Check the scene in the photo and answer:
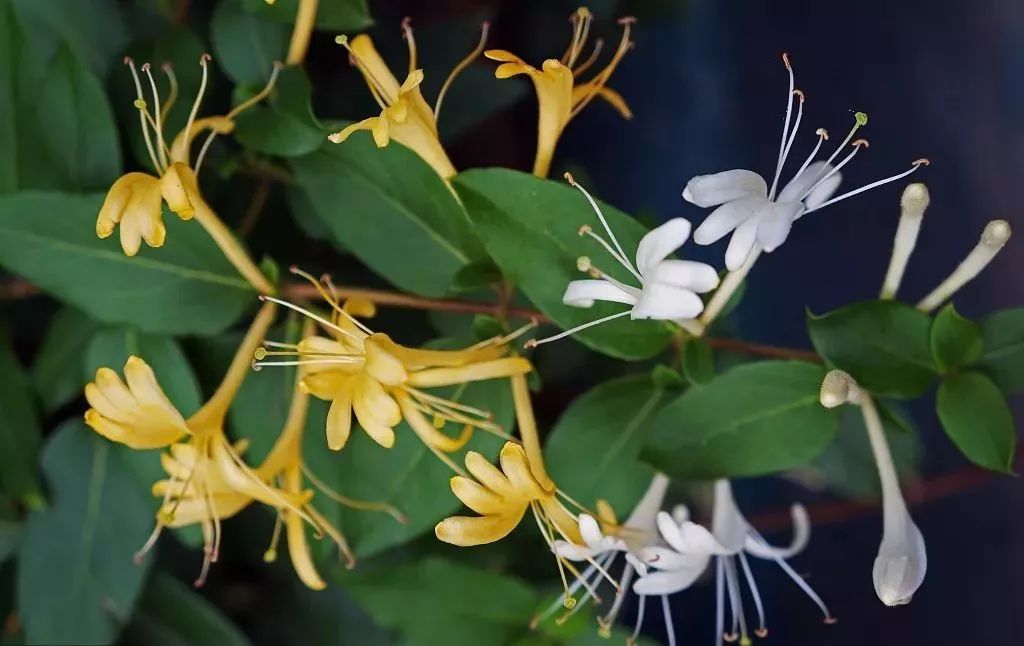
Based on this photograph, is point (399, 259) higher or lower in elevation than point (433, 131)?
lower

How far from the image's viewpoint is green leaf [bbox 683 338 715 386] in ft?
1.92

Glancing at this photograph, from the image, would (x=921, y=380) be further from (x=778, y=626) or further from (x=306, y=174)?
(x=778, y=626)

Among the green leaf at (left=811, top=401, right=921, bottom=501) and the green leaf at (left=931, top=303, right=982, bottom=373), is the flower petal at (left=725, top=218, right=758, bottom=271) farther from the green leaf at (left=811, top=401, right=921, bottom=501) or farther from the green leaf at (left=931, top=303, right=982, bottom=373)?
the green leaf at (left=811, top=401, right=921, bottom=501)

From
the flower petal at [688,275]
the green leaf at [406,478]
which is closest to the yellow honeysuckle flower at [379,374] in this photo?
the green leaf at [406,478]

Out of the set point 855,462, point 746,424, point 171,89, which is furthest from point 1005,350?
point 171,89

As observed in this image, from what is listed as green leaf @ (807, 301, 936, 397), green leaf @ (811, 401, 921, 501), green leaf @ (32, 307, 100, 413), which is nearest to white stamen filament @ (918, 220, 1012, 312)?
green leaf @ (807, 301, 936, 397)

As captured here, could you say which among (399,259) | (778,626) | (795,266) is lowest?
(778,626)

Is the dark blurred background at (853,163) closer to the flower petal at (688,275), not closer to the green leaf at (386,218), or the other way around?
the green leaf at (386,218)

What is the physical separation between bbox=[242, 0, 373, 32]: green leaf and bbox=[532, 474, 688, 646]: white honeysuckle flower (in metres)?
0.36

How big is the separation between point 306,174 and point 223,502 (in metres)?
0.23

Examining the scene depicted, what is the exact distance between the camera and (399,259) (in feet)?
2.20

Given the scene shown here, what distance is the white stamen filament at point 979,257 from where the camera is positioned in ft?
1.73

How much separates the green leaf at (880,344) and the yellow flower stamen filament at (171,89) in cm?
43

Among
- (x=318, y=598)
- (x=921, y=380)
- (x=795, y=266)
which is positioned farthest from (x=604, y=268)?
(x=795, y=266)
